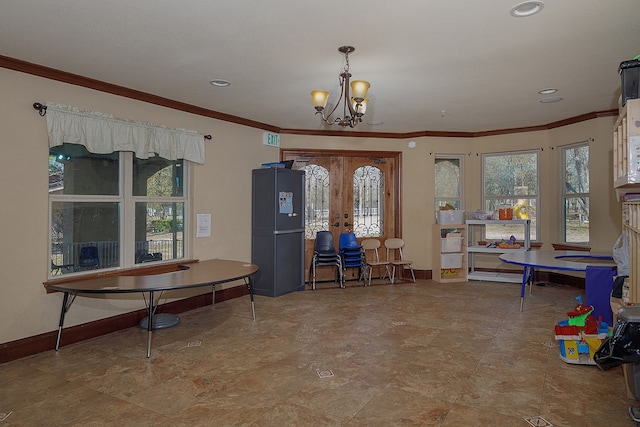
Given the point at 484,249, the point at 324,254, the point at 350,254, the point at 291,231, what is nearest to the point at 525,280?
the point at 484,249

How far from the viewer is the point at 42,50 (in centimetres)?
341

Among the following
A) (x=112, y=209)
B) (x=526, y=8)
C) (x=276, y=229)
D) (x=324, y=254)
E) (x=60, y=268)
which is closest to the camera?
Result: (x=526, y=8)

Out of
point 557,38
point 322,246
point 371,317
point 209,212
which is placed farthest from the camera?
point 322,246

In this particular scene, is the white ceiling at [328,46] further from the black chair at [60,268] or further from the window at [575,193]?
the black chair at [60,268]

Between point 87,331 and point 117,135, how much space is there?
2.04m

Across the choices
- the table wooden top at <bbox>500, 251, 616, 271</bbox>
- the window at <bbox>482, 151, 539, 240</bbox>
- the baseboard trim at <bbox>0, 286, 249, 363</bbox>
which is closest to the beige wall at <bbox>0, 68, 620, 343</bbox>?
the baseboard trim at <bbox>0, 286, 249, 363</bbox>

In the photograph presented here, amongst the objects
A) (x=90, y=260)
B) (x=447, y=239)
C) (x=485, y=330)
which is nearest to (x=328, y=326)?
(x=485, y=330)

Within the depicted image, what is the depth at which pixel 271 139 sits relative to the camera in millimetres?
6535

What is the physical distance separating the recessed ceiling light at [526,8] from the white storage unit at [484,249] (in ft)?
14.2

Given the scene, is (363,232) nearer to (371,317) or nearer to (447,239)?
(447,239)

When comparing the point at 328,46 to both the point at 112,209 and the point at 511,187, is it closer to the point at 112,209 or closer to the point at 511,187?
the point at 112,209

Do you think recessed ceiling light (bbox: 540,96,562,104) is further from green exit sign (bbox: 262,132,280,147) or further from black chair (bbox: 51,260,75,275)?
black chair (bbox: 51,260,75,275)

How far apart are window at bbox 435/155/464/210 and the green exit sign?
2848 mm

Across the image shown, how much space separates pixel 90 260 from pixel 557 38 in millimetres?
4782
